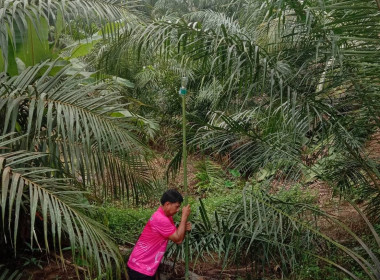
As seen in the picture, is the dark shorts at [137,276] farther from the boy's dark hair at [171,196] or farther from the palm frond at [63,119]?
the palm frond at [63,119]

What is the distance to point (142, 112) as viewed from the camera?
913cm

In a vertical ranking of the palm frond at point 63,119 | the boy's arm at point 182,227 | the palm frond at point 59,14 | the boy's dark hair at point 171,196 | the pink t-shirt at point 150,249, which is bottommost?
the pink t-shirt at point 150,249

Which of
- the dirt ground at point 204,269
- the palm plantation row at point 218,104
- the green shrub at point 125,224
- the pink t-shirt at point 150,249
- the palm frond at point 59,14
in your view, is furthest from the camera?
the green shrub at point 125,224

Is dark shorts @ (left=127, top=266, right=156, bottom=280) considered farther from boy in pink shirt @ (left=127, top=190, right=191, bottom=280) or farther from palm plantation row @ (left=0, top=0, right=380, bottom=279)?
palm plantation row @ (left=0, top=0, right=380, bottom=279)

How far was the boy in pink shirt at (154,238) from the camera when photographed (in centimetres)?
309

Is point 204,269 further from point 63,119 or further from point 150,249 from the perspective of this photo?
point 63,119

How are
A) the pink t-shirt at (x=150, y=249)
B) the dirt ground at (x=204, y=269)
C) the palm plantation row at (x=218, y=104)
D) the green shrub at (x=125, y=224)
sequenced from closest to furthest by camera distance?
1. the palm plantation row at (x=218, y=104)
2. the pink t-shirt at (x=150, y=249)
3. the dirt ground at (x=204, y=269)
4. the green shrub at (x=125, y=224)

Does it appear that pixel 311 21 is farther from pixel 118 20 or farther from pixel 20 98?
pixel 20 98

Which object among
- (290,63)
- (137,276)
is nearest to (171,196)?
(137,276)

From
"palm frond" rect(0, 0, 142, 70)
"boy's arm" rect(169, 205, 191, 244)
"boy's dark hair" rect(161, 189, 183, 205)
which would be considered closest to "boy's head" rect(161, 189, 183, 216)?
"boy's dark hair" rect(161, 189, 183, 205)

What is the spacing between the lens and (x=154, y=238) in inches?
124

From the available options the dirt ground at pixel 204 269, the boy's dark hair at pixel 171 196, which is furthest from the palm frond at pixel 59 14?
the dirt ground at pixel 204 269

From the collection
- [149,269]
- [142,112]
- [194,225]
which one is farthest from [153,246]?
[142,112]

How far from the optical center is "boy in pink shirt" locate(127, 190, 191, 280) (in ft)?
→ 10.2
